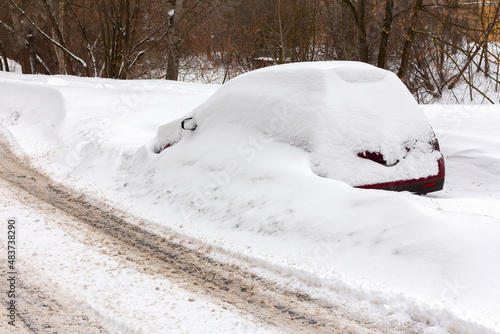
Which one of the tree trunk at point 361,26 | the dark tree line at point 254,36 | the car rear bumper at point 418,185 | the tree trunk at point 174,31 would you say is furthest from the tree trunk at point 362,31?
the car rear bumper at point 418,185

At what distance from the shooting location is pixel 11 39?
33.9 metres

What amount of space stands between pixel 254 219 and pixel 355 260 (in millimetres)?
1401

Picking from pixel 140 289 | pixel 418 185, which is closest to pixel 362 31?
pixel 418 185

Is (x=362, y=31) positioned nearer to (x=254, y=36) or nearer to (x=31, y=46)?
(x=254, y=36)

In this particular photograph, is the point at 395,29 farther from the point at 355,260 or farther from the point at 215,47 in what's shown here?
the point at 355,260

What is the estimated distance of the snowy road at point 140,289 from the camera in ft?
10.9

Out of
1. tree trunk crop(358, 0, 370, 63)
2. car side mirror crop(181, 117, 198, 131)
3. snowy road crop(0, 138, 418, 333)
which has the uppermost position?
tree trunk crop(358, 0, 370, 63)

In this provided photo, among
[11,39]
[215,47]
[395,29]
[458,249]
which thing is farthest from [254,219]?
[11,39]

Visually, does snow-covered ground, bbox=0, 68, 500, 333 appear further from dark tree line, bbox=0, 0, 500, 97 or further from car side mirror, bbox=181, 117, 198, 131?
dark tree line, bbox=0, 0, 500, 97

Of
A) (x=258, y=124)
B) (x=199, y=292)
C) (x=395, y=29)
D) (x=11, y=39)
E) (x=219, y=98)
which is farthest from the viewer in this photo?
(x=11, y=39)

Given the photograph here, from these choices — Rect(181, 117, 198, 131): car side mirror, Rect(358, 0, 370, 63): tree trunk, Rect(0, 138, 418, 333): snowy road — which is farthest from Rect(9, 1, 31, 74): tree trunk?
Rect(0, 138, 418, 333): snowy road

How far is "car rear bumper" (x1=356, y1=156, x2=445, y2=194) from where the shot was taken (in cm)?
516

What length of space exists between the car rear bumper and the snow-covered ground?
1.01ft

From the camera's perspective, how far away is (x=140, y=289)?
385 centimetres
